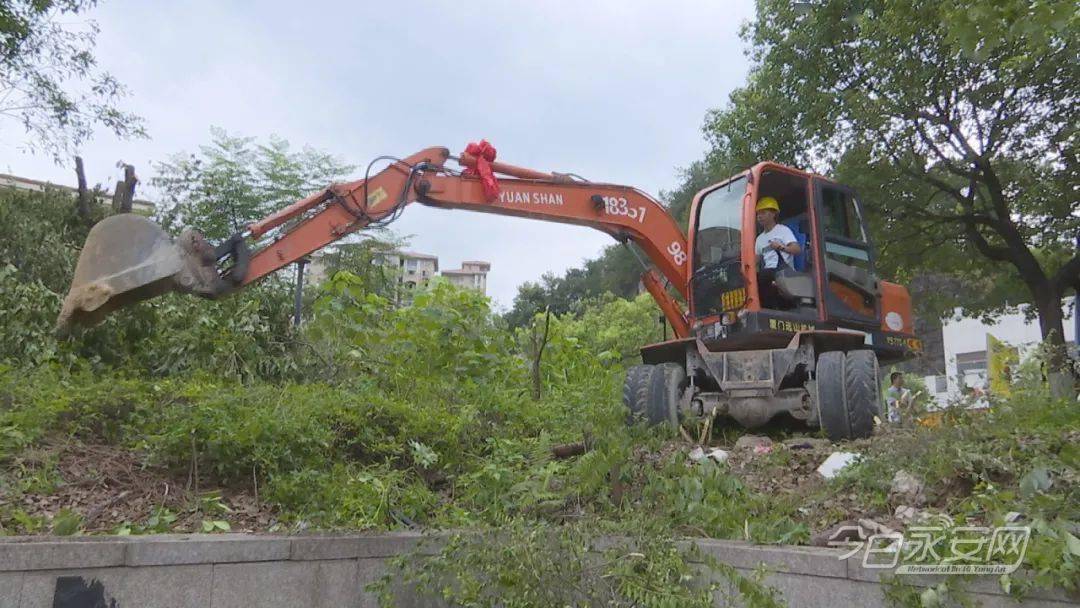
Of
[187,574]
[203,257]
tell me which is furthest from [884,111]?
[187,574]

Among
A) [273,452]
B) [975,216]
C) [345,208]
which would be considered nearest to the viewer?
[273,452]

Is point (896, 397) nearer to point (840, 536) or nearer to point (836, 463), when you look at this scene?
point (836, 463)

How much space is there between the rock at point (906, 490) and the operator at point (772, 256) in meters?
2.90

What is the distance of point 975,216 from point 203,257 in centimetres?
1319

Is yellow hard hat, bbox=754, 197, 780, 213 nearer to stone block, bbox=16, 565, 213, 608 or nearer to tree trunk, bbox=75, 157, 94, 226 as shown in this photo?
stone block, bbox=16, 565, 213, 608

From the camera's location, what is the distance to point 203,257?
5840mm

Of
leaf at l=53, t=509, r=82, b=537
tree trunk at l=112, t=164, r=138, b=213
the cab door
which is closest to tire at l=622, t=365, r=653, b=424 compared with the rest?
the cab door

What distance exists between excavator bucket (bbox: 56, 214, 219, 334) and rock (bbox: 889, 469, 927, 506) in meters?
4.68

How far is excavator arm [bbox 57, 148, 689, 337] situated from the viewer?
17.9 feet

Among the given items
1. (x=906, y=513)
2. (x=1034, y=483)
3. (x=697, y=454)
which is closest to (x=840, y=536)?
(x=906, y=513)

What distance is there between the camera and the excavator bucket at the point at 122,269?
17.6 ft

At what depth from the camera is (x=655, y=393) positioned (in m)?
6.79

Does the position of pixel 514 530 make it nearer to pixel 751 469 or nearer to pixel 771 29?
pixel 751 469

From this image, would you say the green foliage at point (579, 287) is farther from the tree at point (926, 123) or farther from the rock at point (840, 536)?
the rock at point (840, 536)
